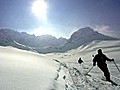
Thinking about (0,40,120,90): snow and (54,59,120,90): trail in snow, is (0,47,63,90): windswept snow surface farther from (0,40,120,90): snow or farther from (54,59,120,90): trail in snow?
(54,59,120,90): trail in snow

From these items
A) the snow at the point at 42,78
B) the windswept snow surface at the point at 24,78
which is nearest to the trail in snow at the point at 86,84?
the snow at the point at 42,78

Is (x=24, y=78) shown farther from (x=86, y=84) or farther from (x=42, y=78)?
(x=86, y=84)

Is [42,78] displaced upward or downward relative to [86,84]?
upward

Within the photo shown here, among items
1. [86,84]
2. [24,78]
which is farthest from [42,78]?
[86,84]

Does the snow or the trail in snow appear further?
the trail in snow

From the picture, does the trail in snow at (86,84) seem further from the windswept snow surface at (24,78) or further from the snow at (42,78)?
the windswept snow surface at (24,78)

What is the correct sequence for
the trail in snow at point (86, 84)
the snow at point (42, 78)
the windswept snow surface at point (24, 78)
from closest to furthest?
the windswept snow surface at point (24, 78) → the snow at point (42, 78) → the trail in snow at point (86, 84)

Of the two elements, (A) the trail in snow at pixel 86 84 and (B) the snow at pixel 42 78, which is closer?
(B) the snow at pixel 42 78

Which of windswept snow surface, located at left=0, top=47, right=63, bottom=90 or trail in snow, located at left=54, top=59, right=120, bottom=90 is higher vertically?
windswept snow surface, located at left=0, top=47, right=63, bottom=90

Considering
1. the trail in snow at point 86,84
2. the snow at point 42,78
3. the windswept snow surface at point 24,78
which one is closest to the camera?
the windswept snow surface at point 24,78

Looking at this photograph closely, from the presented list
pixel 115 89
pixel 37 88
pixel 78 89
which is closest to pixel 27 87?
pixel 37 88

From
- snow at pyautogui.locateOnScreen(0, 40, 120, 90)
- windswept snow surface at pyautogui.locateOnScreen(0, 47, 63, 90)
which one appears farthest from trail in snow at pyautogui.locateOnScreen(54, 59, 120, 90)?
windswept snow surface at pyautogui.locateOnScreen(0, 47, 63, 90)

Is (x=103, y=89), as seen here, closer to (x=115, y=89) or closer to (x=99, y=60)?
(x=115, y=89)

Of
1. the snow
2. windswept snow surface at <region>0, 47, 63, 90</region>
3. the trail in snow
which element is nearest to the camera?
windswept snow surface at <region>0, 47, 63, 90</region>
